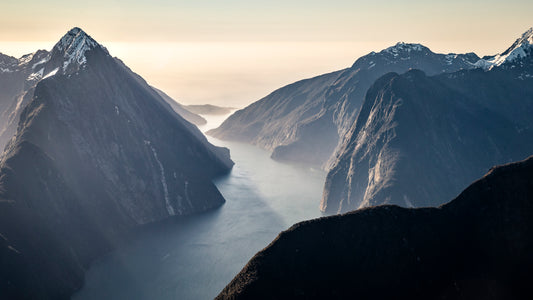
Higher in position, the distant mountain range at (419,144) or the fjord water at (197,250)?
the distant mountain range at (419,144)

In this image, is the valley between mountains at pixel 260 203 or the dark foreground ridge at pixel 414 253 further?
the valley between mountains at pixel 260 203

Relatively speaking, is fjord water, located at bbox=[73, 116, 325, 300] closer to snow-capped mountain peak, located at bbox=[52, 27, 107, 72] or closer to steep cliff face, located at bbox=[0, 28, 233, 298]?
steep cliff face, located at bbox=[0, 28, 233, 298]

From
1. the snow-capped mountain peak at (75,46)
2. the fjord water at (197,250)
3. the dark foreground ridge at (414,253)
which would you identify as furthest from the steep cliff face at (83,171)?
the dark foreground ridge at (414,253)

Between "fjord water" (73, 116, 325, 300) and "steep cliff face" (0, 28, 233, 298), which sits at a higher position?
"steep cliff face" (0, 28, 233, 298)

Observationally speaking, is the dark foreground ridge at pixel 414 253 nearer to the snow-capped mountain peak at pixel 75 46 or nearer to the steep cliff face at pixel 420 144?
the steep cliff face at pixel 420 144

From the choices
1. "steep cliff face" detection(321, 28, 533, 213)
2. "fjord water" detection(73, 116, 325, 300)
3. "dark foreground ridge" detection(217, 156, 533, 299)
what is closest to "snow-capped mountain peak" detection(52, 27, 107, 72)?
"fjord water" detection(73, 116, 325, 300)

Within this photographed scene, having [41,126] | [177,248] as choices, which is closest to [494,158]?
[177,248]

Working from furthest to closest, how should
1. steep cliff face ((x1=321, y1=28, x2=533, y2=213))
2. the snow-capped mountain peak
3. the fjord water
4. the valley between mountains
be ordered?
the snow-capped mountain peak < steep cliff face ((x1=321, y1=28, x2=533, y2=213)) < the fjord water < the valley between mountains
